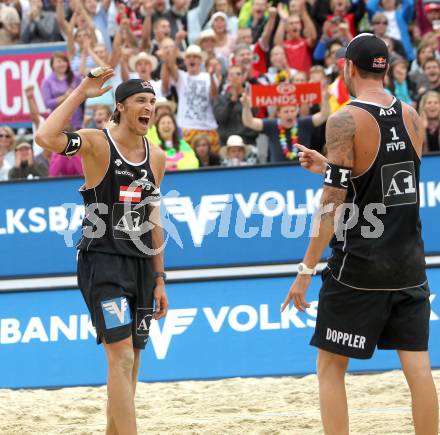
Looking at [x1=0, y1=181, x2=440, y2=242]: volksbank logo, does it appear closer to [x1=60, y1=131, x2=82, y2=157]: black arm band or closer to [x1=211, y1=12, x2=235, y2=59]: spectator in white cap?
[x1=60, y1=131, x2=82, y2=157]: black arm band

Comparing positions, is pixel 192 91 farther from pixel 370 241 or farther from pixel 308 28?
pixel 370 241

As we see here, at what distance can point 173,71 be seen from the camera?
39.5 ft

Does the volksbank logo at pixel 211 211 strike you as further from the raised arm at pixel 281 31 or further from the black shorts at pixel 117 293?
the raised arm at pixel 281 31

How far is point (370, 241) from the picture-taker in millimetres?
4961

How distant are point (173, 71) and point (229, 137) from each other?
1.51 m

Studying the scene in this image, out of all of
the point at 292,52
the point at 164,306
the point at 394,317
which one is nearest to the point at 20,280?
the point at 164,306

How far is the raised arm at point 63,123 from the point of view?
556 centimetres

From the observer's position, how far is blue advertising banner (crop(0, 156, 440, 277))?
27.3ft

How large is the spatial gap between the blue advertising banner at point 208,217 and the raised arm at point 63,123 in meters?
2.75

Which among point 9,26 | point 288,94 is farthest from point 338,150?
point 9,26

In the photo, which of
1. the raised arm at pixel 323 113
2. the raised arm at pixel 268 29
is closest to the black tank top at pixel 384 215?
the raised arm at pixel 323 113

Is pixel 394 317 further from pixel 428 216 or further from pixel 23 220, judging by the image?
pixel 23 220

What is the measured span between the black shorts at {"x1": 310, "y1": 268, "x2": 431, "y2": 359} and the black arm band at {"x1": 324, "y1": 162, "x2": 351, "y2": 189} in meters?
0.48

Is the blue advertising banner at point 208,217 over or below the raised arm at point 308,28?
below
